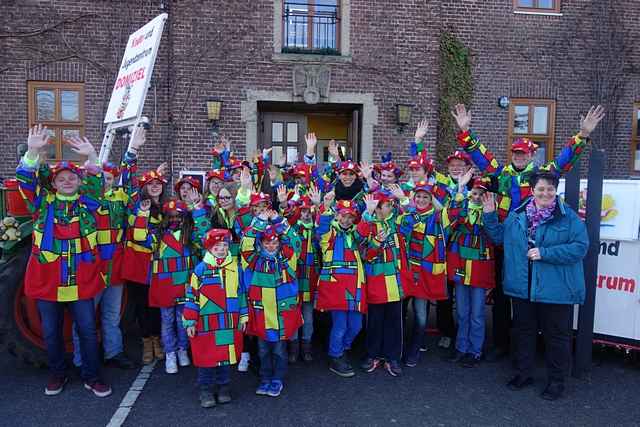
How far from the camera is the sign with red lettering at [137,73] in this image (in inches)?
176

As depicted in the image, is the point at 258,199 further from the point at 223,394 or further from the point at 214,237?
the point at 223,394

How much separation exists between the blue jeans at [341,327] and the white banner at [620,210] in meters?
2.23

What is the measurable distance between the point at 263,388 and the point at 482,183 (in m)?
2.55

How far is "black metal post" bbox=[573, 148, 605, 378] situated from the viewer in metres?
4.02

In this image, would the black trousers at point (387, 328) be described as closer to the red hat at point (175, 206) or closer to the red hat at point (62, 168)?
the red hat at point (175, 206)

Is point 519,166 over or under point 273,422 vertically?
over

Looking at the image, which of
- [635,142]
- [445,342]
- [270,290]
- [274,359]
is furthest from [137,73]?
[635,142]

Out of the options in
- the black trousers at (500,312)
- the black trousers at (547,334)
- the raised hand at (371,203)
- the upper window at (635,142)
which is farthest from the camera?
the upper window at (635,142)

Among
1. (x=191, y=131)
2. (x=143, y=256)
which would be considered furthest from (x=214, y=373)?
(x=191, y=131)

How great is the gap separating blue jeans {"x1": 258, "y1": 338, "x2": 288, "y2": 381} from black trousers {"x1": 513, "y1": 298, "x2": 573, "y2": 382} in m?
1.89

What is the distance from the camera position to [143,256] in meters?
4.20

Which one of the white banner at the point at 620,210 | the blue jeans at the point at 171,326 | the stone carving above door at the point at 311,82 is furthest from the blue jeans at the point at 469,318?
the stone carving above door at the point at 311,82

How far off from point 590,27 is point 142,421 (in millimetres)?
10666

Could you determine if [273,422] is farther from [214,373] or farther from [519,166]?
[519,166]
